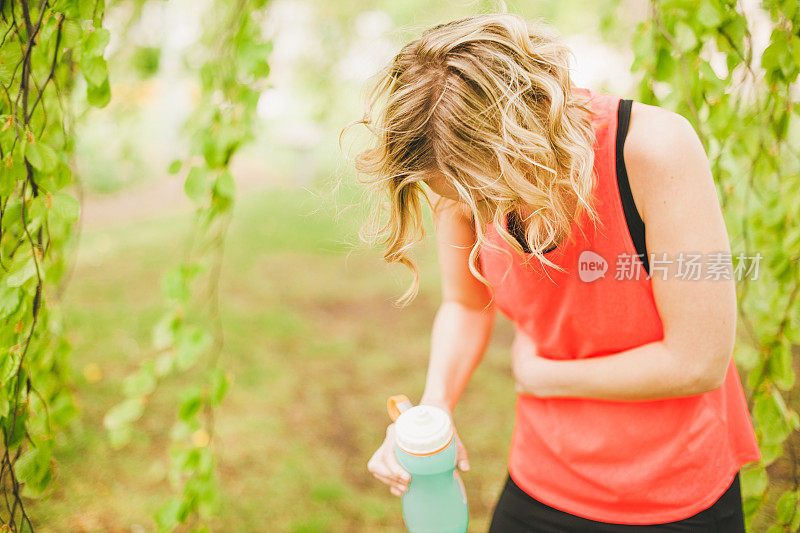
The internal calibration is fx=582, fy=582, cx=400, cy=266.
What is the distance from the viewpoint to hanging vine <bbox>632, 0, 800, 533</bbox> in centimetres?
152

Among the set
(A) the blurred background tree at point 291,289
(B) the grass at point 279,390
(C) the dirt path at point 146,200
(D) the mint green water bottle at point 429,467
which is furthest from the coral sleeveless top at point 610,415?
(C) the dirt path at point 146,200

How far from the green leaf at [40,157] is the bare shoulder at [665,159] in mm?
1099

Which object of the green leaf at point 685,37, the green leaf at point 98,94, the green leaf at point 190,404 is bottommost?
the green leaf at point 190,404

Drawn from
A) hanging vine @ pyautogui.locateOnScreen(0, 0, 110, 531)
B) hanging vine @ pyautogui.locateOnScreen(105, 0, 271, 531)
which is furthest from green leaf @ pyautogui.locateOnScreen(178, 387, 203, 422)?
hanging vine @ pyautogui.locateOnScreen(0, 0, 110, 531)

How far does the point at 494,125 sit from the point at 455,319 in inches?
24.1

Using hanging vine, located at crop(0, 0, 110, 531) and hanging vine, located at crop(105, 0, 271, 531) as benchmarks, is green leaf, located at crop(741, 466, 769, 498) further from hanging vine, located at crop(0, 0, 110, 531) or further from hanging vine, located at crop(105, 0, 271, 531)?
hanging vine, located at crop(0, 0, 110, 531)

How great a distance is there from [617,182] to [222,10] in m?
2.35

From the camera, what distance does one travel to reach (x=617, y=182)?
104 cm

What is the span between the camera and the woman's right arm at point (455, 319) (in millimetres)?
1370

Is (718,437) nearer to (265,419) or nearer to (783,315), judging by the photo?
(783,315)

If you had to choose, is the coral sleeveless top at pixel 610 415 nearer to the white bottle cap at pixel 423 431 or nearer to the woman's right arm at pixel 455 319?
the woman's right arm at pixel 455 319

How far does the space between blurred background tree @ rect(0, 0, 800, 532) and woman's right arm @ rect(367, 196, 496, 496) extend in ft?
0.69

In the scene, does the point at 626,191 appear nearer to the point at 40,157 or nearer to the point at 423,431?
the point at 423,431

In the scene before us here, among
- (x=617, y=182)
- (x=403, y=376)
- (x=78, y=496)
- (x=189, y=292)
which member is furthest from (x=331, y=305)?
(x=617, y=182)
